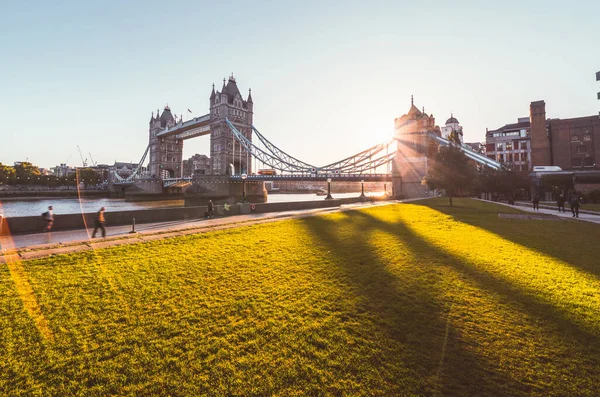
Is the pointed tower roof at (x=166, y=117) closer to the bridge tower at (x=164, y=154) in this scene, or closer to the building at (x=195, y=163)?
the bridge tower at (x=164, y=154)

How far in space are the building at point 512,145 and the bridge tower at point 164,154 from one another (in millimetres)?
109066

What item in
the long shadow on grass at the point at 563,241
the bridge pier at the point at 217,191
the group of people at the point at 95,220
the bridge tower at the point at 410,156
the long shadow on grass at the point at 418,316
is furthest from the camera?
the bridge pier at the point at 217,191

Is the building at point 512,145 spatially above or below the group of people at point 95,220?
above

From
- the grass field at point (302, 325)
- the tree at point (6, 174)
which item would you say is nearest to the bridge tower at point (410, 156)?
the grass field at point (302, 325)

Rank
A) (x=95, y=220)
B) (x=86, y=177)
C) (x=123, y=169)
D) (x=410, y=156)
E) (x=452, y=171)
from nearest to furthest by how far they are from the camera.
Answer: (x=95, y=220) → (x=452, y=171) → (x=410, y=156) → (x=86, y=177) → (x=123, y=169)

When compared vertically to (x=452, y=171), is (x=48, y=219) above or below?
below

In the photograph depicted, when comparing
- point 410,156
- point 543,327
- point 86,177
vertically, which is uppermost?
point 86,177

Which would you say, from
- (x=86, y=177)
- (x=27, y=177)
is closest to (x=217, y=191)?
(x=27, y=177)

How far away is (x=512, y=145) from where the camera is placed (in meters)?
68.0

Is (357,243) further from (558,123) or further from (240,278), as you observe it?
(558,123)

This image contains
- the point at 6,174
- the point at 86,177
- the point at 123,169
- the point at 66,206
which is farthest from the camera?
the point at 123,169

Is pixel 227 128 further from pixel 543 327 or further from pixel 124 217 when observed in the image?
pixel 543 327

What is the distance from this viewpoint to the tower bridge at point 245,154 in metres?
49.4

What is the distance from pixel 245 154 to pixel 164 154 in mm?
45010
